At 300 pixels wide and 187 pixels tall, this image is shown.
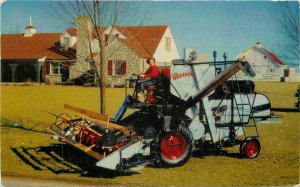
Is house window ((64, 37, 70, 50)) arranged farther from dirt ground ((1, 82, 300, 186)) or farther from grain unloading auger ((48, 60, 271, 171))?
grain unloading auger ((48, 60, 271, 171))

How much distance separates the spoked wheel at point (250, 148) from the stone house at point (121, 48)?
2.05 metres

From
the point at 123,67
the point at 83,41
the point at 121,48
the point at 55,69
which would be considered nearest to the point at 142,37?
the point at 121,48

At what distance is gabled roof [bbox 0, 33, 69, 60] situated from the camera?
960 cm

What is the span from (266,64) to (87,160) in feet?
13.6

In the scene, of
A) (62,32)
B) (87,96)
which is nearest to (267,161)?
(87,96)

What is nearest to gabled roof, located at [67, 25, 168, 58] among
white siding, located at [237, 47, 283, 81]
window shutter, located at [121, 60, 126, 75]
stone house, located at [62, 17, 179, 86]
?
stone house, located at [62, 17, 179, 86]

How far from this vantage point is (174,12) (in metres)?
8.17

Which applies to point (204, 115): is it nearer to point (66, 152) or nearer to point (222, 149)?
point (222, 149)

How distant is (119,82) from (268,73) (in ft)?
10.9

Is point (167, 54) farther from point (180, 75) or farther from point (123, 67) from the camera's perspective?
point (123, 67)

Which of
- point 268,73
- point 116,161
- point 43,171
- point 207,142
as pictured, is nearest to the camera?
point 116,161

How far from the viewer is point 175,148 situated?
8.02 meters

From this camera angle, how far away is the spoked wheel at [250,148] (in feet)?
27.9

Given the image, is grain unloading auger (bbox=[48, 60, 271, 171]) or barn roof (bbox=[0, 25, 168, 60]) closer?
grain unloading auger (bbox=[48, 60, 271, 171])
